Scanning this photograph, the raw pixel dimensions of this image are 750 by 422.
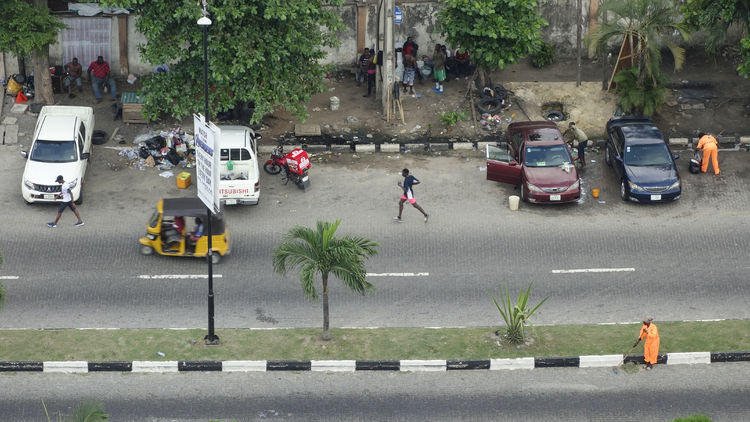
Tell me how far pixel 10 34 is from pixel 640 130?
1787 cm

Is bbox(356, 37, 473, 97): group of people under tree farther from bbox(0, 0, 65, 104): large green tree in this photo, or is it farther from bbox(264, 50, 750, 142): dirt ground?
bbox(0, 0, 65, 104): large green tree

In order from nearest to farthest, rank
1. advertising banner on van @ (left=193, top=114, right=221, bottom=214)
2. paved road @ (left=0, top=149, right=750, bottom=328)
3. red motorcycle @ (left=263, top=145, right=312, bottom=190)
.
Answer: advertising banner on van @ (left=193, top=114, right=221, bottom=214) → paved road @ (left=0, top=149, right=750, bottom=328) → red motorcycle @ (left=263, top=145, right=312, bottom=190)

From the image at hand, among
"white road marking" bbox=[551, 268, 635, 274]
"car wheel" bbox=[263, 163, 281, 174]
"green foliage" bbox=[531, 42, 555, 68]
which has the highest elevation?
"green foliage" bbox=[531, 42, 555, 68]

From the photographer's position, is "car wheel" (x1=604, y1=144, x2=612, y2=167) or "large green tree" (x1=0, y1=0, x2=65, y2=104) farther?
"car wheel" (x1=604, y1=144, x2=612, y2=167)

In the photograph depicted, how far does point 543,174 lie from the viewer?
32.2m

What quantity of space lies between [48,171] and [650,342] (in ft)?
54.7

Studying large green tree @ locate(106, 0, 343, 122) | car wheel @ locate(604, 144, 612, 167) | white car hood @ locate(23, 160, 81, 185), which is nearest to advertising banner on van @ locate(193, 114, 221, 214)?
large green tree @ locate(106, 0, 343, 122)

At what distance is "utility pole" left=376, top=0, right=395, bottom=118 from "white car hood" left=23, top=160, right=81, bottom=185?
9.87 metres

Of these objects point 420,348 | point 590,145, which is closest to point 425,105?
point 590,145

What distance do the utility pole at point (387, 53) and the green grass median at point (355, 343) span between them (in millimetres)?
12729

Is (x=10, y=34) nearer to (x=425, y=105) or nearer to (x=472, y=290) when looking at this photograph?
(x=425, y=105)

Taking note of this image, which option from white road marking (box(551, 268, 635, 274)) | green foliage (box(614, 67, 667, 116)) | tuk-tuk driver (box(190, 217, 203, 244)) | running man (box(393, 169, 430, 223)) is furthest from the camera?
green foliage (box(614, 67, 667, 116))

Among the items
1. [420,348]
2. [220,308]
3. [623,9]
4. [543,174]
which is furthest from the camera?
[623,9]

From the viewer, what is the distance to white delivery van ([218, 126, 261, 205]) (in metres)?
31.7
